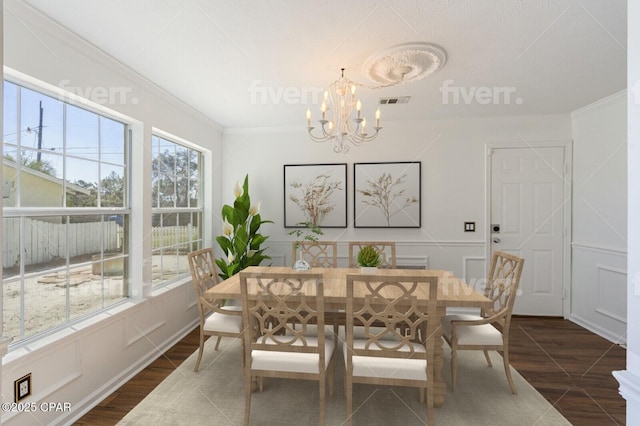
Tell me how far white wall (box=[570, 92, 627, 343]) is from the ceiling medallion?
2.17 metres

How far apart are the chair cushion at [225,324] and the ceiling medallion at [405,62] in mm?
2233

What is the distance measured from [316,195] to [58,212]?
2632 millimetres

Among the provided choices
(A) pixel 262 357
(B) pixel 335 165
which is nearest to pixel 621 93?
(B) pixel 335 165

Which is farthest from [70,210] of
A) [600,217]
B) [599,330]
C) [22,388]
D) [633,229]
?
[599,330]

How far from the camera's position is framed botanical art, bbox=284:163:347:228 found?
3.93 m

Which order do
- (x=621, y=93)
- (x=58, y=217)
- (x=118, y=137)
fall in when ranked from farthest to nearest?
1. (x=621, y=93)
2. (x=118, y=137)
3. (x=58, y=217)

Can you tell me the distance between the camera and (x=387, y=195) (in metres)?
3.85

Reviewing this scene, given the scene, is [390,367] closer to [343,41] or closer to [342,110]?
[342,110]

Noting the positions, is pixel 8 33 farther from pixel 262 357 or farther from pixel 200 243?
pixel 200 243

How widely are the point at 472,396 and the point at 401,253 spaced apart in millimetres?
1872

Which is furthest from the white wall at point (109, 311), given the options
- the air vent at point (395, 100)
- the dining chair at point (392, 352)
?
the air vent at point (395, 100)

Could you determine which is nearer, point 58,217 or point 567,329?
point 58,217

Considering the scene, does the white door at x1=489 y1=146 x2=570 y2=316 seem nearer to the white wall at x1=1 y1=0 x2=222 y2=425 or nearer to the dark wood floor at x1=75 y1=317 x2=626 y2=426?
the dark wood floor at x1=75 y1=317 x2=626 y2=426

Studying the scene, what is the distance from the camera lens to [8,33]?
157 centimetres
